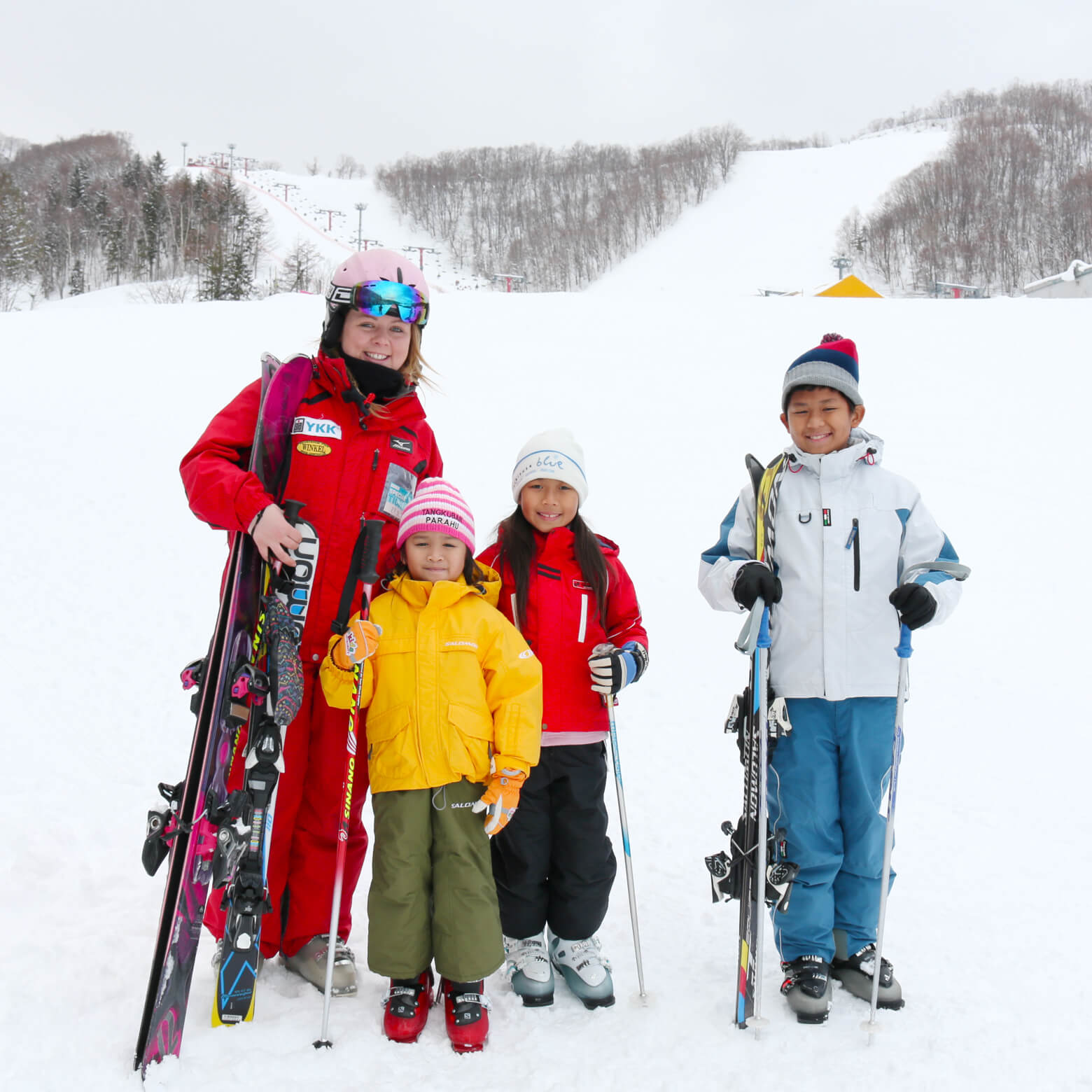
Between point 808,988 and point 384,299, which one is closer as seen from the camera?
point 808,988

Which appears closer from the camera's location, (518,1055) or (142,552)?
(518,1055)

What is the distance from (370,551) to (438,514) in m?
0.23

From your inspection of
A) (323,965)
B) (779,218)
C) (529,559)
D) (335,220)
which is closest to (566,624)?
(529,559)

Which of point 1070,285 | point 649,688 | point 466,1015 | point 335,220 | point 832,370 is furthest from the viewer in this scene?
point 335,220

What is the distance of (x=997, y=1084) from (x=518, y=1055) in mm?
1236

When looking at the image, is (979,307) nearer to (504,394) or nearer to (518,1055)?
(504,394)

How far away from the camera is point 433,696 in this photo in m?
2.38

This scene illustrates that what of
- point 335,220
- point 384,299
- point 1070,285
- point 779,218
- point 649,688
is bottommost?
point 649,688

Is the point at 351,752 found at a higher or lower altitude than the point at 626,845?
higher

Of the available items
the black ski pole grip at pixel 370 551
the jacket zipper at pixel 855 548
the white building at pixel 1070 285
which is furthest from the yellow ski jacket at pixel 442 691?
the white building at pixel 1070 285

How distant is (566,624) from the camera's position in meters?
2.73

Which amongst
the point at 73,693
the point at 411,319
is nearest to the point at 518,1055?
the point at 411,319

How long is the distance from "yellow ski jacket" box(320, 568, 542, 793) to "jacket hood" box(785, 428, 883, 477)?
1.09 m

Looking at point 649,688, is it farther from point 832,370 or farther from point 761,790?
point 832,370
